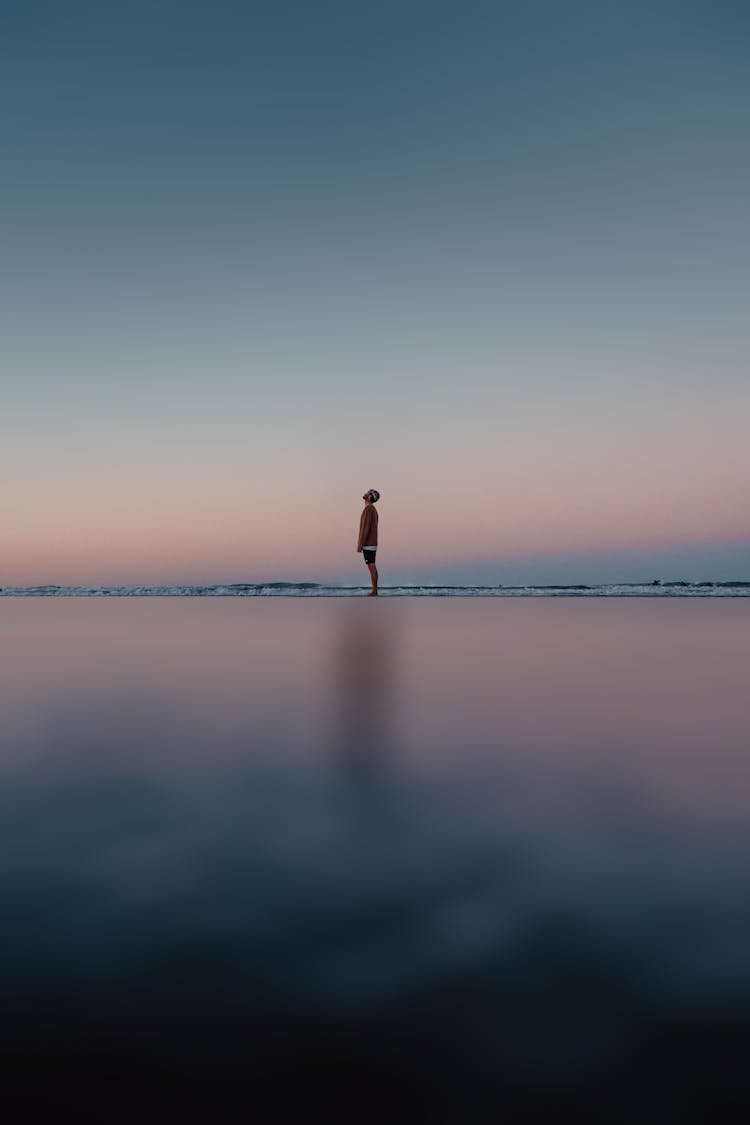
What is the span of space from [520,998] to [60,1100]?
482mm

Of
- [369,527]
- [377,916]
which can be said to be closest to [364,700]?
[377,916]

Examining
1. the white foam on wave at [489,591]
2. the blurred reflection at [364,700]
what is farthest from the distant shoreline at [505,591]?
the blurred reflection at [364,700]

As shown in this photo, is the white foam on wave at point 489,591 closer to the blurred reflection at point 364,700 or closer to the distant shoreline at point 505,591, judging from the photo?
the distant shoreline at point 505,591

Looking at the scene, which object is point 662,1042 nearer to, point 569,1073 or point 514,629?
point 569,1073

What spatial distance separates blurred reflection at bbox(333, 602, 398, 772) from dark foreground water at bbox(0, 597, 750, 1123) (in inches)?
1.0

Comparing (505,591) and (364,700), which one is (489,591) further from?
(364,700)

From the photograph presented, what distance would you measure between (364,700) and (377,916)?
178cm

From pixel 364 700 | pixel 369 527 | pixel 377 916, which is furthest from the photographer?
pixel 369 527

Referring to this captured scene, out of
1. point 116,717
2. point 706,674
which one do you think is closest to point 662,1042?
point 116,717

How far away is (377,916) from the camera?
97cm

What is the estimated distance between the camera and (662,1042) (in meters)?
0.71

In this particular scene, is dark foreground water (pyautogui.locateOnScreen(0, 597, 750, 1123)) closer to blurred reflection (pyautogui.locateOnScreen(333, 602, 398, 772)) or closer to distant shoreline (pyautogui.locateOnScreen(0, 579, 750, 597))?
blurred reflection (pyautogui.locateOnScreen(333, 602, 398, 772))

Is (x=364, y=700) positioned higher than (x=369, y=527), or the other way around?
(x=369, y=527)

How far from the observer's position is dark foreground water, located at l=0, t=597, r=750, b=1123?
2.20ft
